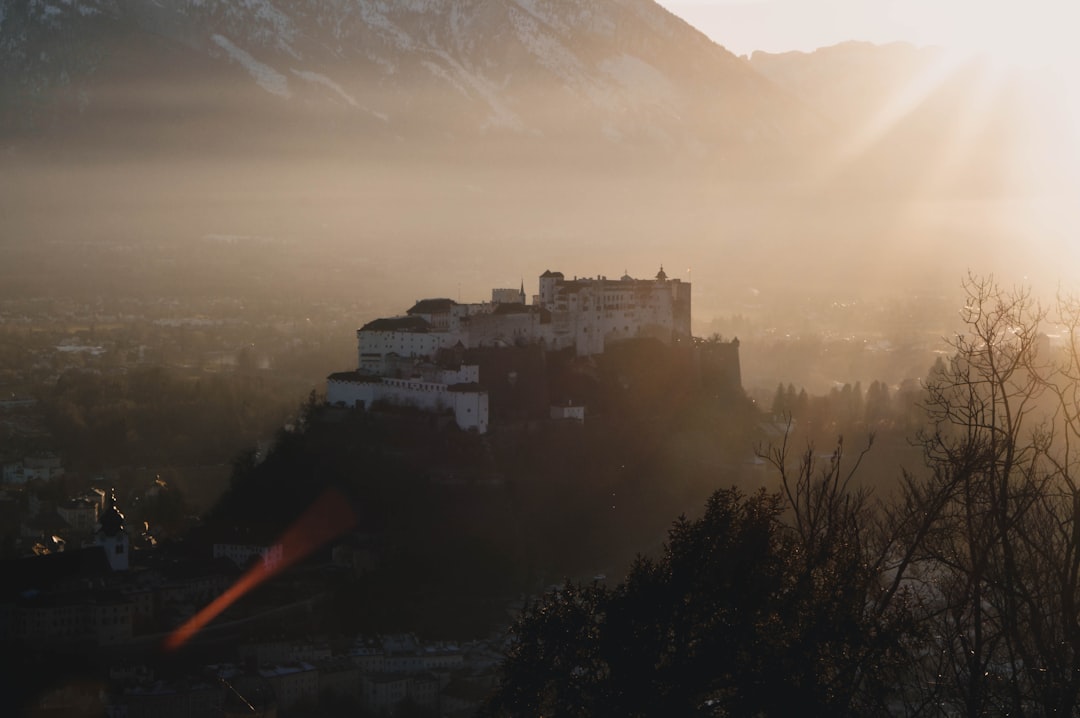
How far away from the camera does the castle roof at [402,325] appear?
29.9 m

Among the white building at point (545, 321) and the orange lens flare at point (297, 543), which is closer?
the orange lens flare at point (297, 543)

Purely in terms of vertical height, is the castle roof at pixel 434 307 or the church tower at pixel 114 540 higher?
the castle roof at pixel 434 307

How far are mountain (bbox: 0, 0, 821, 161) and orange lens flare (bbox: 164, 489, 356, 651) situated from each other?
48832 mm

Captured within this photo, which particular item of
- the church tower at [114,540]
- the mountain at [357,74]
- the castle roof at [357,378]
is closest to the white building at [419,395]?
the castle roof at [357,378]

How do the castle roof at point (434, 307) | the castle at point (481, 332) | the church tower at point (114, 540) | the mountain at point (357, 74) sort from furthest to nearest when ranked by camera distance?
1. the mountain at point (357, 74)
2. the castle roof at point (434, 307)
3. the castle at point (481, 332)
4. the church tower at point (114, 540)

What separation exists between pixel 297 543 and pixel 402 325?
581cm

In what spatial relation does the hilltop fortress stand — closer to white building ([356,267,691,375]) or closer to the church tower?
white building ([356,267,691,375])

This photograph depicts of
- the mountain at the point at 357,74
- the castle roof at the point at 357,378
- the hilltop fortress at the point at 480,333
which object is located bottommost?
the castle roof at the point at 357,378

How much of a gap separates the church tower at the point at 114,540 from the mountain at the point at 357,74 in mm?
52018

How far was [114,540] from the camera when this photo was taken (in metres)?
23.9

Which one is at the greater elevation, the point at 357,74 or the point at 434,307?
the point at 357,74

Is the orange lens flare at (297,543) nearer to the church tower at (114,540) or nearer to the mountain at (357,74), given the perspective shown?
the church tower at (114,540)

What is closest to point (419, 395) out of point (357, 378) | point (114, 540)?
point (357, 378)

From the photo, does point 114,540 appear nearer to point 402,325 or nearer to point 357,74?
point 402,325
